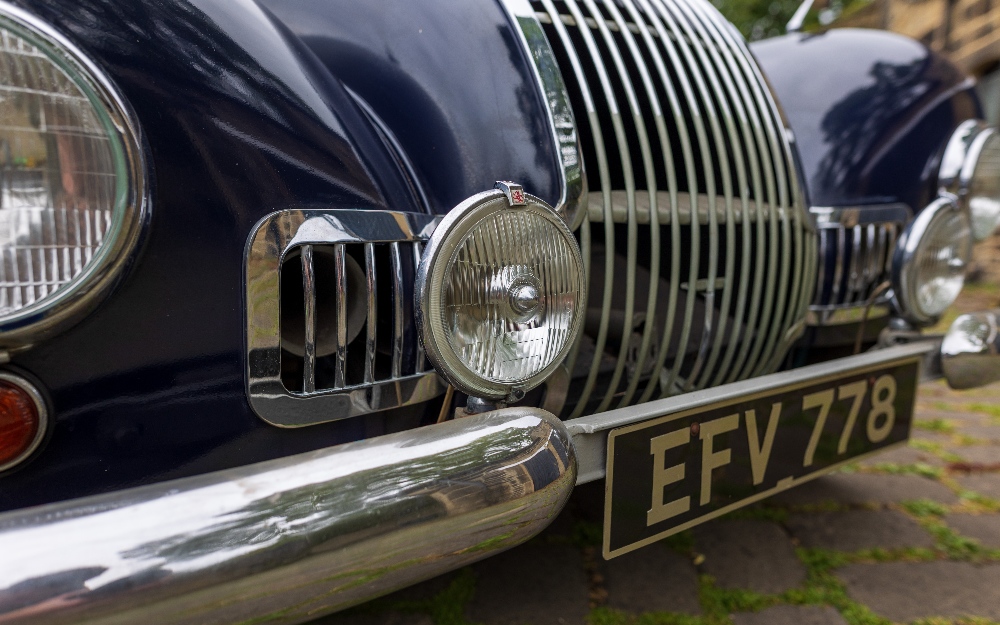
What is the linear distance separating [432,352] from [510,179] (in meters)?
0.33

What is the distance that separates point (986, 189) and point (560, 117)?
52.2 inches

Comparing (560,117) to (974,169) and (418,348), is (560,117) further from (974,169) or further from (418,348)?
(974,169)

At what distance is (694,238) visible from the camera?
129 centimetres

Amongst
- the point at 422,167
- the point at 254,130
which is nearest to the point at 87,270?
the point at 254,130

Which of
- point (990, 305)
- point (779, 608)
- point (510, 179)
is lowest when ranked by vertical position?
point (779, 608)

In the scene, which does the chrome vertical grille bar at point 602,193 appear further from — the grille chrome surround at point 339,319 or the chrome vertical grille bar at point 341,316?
the chrome vertical grille bar at point 341,316

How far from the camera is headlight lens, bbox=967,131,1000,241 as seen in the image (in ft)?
5.92

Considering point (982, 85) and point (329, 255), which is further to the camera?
point (982, 85)

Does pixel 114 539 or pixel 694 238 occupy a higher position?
A: pixel 694 238

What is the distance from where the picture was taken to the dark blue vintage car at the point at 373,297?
72cm

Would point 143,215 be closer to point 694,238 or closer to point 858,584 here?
point 694,238

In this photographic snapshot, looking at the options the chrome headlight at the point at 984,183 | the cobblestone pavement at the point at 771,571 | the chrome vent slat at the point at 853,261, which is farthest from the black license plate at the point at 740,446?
the chrome headlight at the point at 984,183

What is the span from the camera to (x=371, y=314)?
946 millimetres

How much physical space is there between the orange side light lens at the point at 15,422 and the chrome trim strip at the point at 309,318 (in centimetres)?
29
